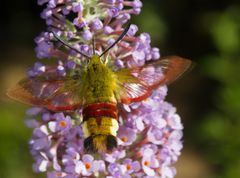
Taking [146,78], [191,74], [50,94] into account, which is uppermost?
[146,78]

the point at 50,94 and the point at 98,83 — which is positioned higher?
the point at 98,83

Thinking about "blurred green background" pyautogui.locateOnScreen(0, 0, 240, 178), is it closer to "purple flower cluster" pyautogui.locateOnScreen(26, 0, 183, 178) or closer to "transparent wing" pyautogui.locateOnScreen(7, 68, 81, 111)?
"purple flower cluster" pyautogui.locateOnScreen(26, 0, 183, 178)

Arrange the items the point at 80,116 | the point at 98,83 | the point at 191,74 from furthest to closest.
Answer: the point at 191,74 < the point at 80,116 < the point at 98,83

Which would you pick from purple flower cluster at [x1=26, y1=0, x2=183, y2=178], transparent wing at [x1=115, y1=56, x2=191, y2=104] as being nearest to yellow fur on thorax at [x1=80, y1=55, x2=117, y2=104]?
transparent wing at [x1=115, y1=56, x2=191, y2=104]

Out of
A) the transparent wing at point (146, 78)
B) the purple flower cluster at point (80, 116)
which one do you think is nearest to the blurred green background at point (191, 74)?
the purple flower cluster at point (80, 116)

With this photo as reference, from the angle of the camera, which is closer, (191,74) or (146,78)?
(146,78)

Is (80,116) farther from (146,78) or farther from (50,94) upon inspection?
(146,78)

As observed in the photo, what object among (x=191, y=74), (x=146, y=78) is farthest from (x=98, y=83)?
(x=191, y=74)

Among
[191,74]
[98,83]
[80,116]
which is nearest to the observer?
[98,83]

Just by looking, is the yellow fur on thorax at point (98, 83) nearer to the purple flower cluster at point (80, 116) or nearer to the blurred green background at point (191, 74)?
the purple flower cluster at point (80, 116)
